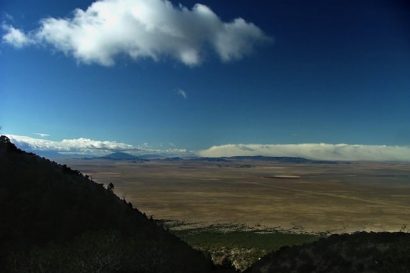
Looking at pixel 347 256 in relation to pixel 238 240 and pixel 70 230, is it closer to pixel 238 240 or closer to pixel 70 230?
pixel 70 230

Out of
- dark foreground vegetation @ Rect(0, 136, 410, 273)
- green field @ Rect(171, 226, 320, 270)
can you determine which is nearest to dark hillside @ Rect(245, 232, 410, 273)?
dark foreground vegetation @ Rect(0, 136, 410, 273)

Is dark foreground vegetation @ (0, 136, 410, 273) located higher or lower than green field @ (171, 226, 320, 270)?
higher

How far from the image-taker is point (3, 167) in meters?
32.3

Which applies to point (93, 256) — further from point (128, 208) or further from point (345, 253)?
point (345, 253)

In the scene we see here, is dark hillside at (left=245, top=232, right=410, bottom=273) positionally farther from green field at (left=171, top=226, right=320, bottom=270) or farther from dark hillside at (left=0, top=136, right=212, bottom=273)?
green field at (left=171, top=226, right=320, bottom=270)

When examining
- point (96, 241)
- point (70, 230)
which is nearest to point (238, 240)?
point (70, 230)

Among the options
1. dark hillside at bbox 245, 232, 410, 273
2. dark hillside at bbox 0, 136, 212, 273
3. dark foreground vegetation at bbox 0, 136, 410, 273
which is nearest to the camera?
dark hillside at bbox 245, 232, 410, 273

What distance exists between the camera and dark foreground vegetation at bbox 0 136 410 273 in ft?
79.7

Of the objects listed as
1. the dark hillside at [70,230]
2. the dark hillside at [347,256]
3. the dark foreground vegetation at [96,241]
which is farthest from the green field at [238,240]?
the dark hillside at [347,256]

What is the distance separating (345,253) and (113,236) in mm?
12975

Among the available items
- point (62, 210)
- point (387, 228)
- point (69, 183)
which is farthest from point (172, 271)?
point (387, 228)

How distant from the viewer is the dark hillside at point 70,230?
25766mm

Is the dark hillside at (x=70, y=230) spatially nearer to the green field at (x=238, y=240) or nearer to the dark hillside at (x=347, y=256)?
the dark hillside at (x=347, y=256)

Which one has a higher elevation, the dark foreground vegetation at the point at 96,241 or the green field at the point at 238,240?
the dark foreground vegetation at the point at 96,241
